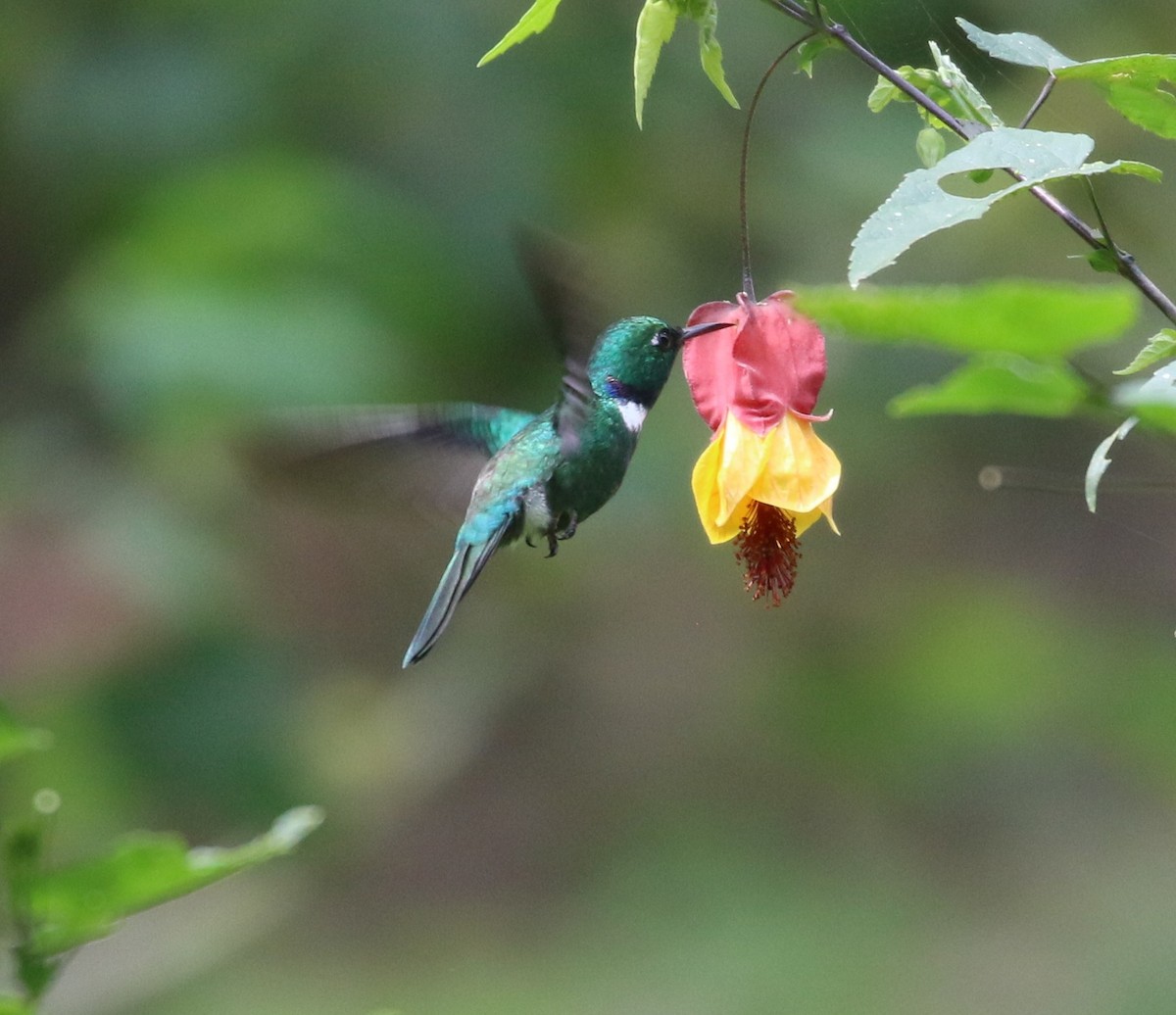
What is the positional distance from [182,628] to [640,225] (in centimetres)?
120

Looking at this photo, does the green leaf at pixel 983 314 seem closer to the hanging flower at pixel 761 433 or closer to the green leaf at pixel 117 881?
the green leaf at pixel 117 881

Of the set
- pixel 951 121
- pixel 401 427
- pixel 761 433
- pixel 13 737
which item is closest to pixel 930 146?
pixel 951 121

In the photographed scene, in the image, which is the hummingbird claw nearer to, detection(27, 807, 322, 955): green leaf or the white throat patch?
the white throat patch

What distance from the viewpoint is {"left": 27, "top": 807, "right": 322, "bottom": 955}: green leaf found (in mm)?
838

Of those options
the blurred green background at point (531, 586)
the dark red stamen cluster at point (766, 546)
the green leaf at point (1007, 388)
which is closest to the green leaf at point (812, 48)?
the blurred green background at point (531, 586)

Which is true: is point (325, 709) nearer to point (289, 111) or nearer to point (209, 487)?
point (209, 487)

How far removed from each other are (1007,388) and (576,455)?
30.5 inches

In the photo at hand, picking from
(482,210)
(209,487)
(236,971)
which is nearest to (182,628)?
(209,487)

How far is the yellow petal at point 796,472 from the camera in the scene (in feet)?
3.69

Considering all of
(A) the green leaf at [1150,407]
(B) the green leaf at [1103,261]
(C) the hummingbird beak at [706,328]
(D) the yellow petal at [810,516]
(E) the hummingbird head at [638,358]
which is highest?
(E) the hummingbird head at [638,358]

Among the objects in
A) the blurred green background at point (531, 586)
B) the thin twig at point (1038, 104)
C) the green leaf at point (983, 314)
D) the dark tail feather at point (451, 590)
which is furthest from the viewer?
the blurred green background at point (531, 586)

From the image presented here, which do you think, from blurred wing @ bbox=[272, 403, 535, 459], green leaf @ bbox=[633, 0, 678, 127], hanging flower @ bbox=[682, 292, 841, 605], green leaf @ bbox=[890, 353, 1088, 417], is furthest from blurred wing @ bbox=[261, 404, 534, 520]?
green leaf @ bbox=[890, 353, 1088, 417]

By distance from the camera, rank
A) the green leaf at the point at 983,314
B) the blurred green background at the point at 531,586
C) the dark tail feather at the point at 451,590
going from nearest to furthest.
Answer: the green leaf at the point at 983,314 < the dark tail feather at the point at 451,590 < the blurred green background at the point at 531,586

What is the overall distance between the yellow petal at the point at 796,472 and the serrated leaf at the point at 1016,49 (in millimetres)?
303
